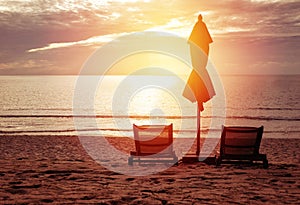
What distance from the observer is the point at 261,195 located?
602cm

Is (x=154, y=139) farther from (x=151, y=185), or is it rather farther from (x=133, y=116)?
(x=133, y=116)

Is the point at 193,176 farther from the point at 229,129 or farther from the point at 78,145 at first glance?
the point at 78,145

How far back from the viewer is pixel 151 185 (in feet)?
22.3

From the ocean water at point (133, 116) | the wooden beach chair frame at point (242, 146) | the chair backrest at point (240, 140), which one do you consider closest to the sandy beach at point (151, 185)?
the wooden beach chair frame at point (242, 146)

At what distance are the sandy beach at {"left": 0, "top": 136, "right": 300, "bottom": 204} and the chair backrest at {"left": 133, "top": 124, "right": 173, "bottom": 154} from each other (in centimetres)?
62

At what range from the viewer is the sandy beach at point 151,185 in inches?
228

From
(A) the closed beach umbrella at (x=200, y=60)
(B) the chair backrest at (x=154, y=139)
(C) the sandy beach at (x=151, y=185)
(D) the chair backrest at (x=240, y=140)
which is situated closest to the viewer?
(C) the sandy beach at (x=151, y=185)

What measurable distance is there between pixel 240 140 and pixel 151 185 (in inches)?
104

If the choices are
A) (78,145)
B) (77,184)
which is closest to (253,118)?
(78,145)

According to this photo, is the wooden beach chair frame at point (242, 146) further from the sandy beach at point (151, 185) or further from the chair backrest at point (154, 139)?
the chair backrest at point (154, 139)

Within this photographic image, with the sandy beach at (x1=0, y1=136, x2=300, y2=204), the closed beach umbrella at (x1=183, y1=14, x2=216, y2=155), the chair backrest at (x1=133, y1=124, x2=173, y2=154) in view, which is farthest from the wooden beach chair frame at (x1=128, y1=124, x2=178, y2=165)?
the closed beach umbrella at (x1=183, y1=14, x2=216, y2=155)

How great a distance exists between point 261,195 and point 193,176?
174 cm

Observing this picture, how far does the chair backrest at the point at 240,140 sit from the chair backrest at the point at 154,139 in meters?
1.33

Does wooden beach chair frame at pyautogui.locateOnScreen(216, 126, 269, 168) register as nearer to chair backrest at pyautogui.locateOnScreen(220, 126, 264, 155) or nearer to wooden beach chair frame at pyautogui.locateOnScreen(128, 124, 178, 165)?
chair backrest at pyautogui.locateOnScreen(220, 126, 264, 155)
